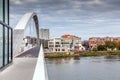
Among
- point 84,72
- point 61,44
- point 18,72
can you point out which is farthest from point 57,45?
point 18,72

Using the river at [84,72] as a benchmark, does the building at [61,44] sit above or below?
above

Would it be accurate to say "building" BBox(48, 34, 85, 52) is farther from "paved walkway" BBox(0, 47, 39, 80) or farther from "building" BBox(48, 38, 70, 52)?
"paved walkway" BBox(0, 47, 39, 80)

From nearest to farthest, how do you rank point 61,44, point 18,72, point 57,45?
point 18,72 < point 57,45 < point 61,44

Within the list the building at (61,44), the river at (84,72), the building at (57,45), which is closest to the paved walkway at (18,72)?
the river at (84,72)

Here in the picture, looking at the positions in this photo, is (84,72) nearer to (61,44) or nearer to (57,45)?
(57,45)

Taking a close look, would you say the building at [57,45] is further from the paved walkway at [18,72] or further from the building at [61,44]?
the paved walkway at [18,72]

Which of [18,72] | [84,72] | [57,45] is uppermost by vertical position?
[57,45]

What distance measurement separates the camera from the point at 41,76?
6.64 feet

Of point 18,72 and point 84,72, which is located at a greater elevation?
point 18,72

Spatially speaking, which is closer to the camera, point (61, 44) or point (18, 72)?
point (18, 72)

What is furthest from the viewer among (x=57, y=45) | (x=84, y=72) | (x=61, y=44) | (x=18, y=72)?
(x=61, y=44)

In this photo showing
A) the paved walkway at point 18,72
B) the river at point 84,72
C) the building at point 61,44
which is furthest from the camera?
the building at point 61,44

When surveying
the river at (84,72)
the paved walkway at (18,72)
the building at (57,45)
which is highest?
the building at (57,45)

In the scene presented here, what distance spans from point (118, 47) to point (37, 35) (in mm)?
60987
